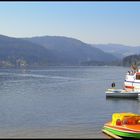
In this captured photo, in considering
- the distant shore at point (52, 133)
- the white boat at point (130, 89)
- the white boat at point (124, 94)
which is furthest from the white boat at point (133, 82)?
the distant shore at point (52, 133)

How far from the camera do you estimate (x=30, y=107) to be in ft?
202

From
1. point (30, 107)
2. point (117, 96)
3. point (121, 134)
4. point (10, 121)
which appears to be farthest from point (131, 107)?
point (121, 134)

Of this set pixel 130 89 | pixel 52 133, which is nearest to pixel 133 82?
pixel 130 89

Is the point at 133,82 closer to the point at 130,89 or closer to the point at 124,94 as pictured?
the point at 130,89

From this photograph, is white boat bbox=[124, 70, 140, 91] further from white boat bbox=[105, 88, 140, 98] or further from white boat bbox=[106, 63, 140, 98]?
white boat bbox=[105, 88, 140, 98]

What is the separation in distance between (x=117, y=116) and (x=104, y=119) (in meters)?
11.0

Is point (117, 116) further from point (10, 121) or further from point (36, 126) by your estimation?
point (10, 121)

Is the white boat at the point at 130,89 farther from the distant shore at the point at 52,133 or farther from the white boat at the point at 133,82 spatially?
the distant shore at the point at 52,133

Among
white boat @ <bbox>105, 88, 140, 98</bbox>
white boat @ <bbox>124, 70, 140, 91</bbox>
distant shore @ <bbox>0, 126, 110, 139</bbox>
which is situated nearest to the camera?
distant shore @ <bbox>0, 126, 110, 139</bbox>

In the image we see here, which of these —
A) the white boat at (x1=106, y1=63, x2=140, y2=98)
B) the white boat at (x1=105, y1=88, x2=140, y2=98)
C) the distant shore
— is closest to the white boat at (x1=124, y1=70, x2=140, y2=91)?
the white boat at (x1=106, y1=63, x2=140, y2=98)

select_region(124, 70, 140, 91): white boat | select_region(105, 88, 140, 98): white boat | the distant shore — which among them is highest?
select_region(124, 70, 140, 91): white boat

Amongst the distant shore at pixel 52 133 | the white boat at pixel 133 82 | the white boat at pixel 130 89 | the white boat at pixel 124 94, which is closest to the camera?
the distant shore at pixel 52 133

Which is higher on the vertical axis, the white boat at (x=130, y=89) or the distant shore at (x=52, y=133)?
the white boat at (x=130, y=89)

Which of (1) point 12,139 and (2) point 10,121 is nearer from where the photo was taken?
(1) point 12,139
